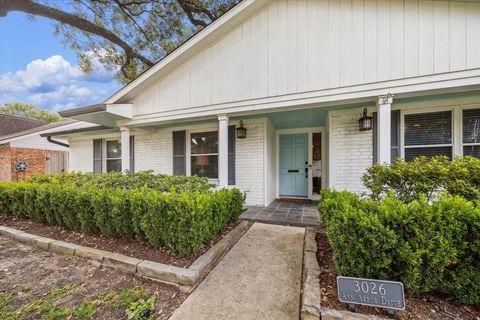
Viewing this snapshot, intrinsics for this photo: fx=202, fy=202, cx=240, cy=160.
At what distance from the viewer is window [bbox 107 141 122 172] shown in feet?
25.8

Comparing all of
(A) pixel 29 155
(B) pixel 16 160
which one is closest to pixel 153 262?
(B) pixel 16 160

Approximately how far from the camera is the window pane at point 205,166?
6.20 m

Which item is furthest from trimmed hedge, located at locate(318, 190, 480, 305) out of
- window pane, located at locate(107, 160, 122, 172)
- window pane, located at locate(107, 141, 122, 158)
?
window pane, located at locate(107, 141, 122, 158)

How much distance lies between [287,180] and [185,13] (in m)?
9.09

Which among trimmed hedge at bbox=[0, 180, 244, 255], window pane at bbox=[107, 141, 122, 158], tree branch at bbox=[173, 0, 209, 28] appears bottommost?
trimmed hedge at bbox=[0, 180, 244, 255]

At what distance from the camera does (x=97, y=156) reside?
26.6ft

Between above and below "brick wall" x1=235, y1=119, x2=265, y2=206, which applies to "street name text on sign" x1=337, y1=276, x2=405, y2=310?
below

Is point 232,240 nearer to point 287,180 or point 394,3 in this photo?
point 287,180

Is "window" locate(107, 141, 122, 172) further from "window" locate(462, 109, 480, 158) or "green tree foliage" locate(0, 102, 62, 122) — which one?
"green tree foliage" locate(0, 102, 62, 122)

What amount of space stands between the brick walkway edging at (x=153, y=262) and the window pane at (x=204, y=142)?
126 inches

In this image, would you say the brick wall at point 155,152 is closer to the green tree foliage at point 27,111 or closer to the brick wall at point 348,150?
the brick wall at point 348,150

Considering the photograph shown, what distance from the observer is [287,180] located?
668 cm

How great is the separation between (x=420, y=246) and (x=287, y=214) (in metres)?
3.05

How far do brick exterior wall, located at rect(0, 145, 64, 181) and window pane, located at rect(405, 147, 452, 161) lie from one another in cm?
1590
